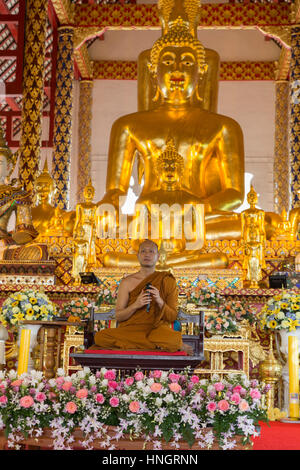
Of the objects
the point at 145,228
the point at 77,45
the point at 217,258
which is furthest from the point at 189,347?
the point at 77,45

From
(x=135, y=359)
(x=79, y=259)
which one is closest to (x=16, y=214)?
(x=79, y=259)

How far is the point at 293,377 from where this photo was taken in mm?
3275

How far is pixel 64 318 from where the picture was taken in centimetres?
377

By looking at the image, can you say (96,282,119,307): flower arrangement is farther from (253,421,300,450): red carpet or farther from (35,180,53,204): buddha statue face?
(35,180,53,204): buddha statue face

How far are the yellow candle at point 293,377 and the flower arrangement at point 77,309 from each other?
3.88 ft

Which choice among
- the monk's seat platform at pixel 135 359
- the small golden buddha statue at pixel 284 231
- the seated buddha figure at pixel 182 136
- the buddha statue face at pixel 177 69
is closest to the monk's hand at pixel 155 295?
the monk's seat platform at pixel 135 359

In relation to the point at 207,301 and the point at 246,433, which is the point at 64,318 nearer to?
the point at 207,301

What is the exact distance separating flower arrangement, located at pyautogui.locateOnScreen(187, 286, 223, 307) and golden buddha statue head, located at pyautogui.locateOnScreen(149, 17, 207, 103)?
9.75 feet

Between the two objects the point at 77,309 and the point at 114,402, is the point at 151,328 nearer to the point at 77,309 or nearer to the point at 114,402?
the point at 114,402

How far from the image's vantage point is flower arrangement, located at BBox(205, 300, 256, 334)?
366cm

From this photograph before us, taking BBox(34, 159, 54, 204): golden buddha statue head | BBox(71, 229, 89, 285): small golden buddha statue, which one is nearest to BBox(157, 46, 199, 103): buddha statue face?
BBox(34, 159, 54, 204): golden buddha statue head

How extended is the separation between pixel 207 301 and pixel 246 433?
1818 mm

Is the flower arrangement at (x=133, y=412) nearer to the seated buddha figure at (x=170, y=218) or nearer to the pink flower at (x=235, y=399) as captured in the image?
the pink flower at (x=235, y=399)
